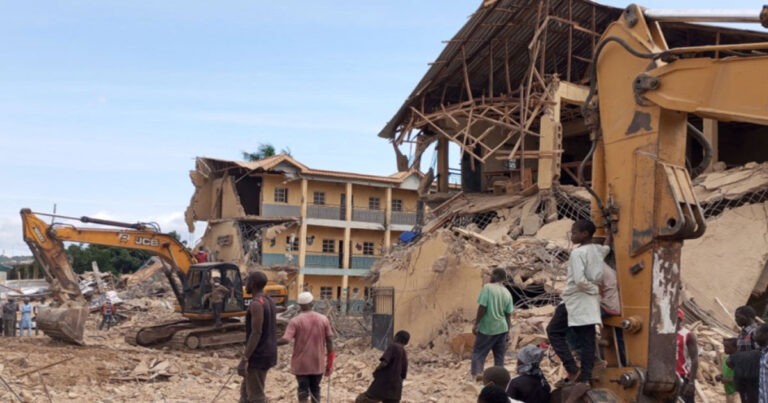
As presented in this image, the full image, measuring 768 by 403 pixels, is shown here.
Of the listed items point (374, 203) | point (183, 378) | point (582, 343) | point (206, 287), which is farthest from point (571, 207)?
point (374, 203)

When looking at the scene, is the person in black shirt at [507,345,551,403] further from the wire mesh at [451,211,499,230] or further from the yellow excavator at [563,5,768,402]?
the wire mesh at [451,211,499,230]

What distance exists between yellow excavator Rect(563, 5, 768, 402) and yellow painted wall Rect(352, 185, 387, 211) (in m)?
42.5

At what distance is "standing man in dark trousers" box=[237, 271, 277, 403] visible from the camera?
8500 mm

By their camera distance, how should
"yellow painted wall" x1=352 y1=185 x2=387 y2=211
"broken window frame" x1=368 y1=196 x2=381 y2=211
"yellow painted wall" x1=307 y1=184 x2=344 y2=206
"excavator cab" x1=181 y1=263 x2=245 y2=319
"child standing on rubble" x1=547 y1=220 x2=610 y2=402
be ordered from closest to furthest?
Answer: "child standing on rubble" x1=547 y1=220 x2=610 y2=402 < "excavator cab" x1=181 y1=263 x2=245 y2=319 < "yellow painted wall" x1=307 y1=184 x2=344 y2=206 < "yellow painted wall" x1=352 y1=185 x2=387 y2=211 < "broken window frame" x1=368 y1=196 x2=381 y2=211

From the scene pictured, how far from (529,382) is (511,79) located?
19568 millimetres

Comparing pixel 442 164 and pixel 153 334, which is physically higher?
pixel 442 164

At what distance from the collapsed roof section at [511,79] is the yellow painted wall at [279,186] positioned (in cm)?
1944

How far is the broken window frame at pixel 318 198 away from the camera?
4758cm

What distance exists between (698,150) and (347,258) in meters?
27.9

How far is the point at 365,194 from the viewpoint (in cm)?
4950

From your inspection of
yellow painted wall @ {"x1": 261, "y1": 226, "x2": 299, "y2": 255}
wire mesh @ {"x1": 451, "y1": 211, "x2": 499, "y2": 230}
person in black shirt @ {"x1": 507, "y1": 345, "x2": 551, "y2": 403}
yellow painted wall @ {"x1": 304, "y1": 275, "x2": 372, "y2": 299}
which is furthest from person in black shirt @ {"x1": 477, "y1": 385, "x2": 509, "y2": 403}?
yellow painted wall @ {"x1": 304, "y1": 275, "x2": 372, "y2": 299}

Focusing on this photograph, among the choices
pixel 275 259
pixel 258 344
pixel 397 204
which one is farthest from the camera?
pixel 397 204

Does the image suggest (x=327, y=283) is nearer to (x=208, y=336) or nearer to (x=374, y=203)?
(x=374, y=203)

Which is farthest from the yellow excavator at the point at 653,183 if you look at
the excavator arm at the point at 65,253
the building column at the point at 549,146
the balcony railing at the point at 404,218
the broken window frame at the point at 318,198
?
the balcony railing at the point at 404,218
